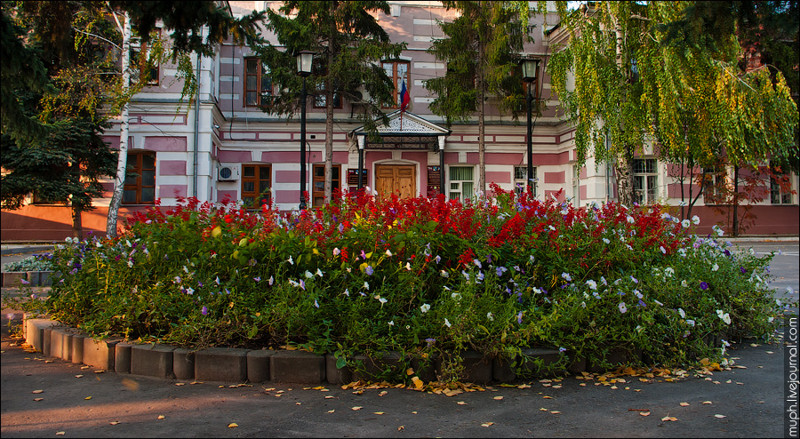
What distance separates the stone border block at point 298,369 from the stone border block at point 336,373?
0.05 m

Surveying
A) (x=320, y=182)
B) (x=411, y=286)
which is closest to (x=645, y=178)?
(x=320, y=182)

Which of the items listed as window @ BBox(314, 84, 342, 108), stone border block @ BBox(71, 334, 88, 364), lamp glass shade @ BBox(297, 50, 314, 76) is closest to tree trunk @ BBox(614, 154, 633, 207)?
lamp glass shade @ BBox(297, 50, 314, 76)

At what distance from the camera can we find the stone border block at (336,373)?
4227mm

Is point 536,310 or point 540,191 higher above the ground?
point 540,191

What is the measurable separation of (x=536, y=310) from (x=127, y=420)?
3158mm

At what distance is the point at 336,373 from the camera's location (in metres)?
4.23

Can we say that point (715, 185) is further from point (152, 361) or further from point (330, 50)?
point (152, 361)

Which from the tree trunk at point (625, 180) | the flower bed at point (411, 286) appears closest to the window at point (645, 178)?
the tree trunk at point (625, 180)

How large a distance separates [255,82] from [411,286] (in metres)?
19.7

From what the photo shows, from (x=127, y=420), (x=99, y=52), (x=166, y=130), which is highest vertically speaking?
(x=99, y=52)

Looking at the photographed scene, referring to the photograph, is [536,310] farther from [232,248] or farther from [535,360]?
[232,248]

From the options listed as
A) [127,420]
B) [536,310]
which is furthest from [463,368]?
[127,420]

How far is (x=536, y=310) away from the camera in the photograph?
470 centimetres

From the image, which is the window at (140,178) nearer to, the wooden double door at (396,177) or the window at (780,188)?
the wooden double door at (396,177)
